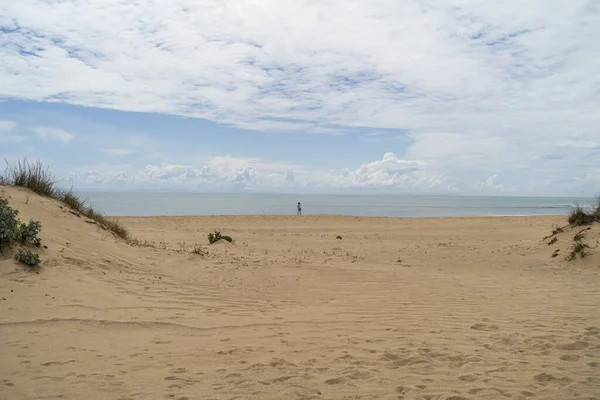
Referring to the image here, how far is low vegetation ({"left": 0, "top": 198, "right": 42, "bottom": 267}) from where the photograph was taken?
791cm

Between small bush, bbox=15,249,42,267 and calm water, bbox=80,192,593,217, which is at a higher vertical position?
calm water, bbox=80,192,593,217

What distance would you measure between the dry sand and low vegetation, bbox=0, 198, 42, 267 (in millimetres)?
220

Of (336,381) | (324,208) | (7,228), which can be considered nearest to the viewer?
(336,381)

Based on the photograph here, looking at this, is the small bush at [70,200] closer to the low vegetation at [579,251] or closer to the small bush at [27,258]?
the small bush at [27,258]

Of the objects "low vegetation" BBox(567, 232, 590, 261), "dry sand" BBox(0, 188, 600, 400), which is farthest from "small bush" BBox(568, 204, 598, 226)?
"dry sand" BBox(0, 188, 600, 400)

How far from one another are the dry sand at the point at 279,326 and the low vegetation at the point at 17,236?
22 centimetres

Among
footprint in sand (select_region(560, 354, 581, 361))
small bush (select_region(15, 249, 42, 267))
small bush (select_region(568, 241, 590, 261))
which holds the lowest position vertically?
footprint in sand (select_region(560, 354, 581, 361))

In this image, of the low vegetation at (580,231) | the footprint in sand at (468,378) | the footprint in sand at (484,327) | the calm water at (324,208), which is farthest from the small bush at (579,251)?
the calm water at (324,208)

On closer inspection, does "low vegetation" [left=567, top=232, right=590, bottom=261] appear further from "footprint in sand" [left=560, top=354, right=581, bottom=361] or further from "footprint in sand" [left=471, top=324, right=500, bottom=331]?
"footprint in sand" [left=560, top=354, right=581, bottom=361]

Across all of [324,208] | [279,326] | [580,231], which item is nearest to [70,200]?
[279,326]

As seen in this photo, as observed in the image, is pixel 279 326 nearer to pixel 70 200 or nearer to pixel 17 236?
pixel 17 236

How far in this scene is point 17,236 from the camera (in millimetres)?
8289

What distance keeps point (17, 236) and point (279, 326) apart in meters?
4.96

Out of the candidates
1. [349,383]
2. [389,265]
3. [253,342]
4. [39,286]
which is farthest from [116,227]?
[349,383]
